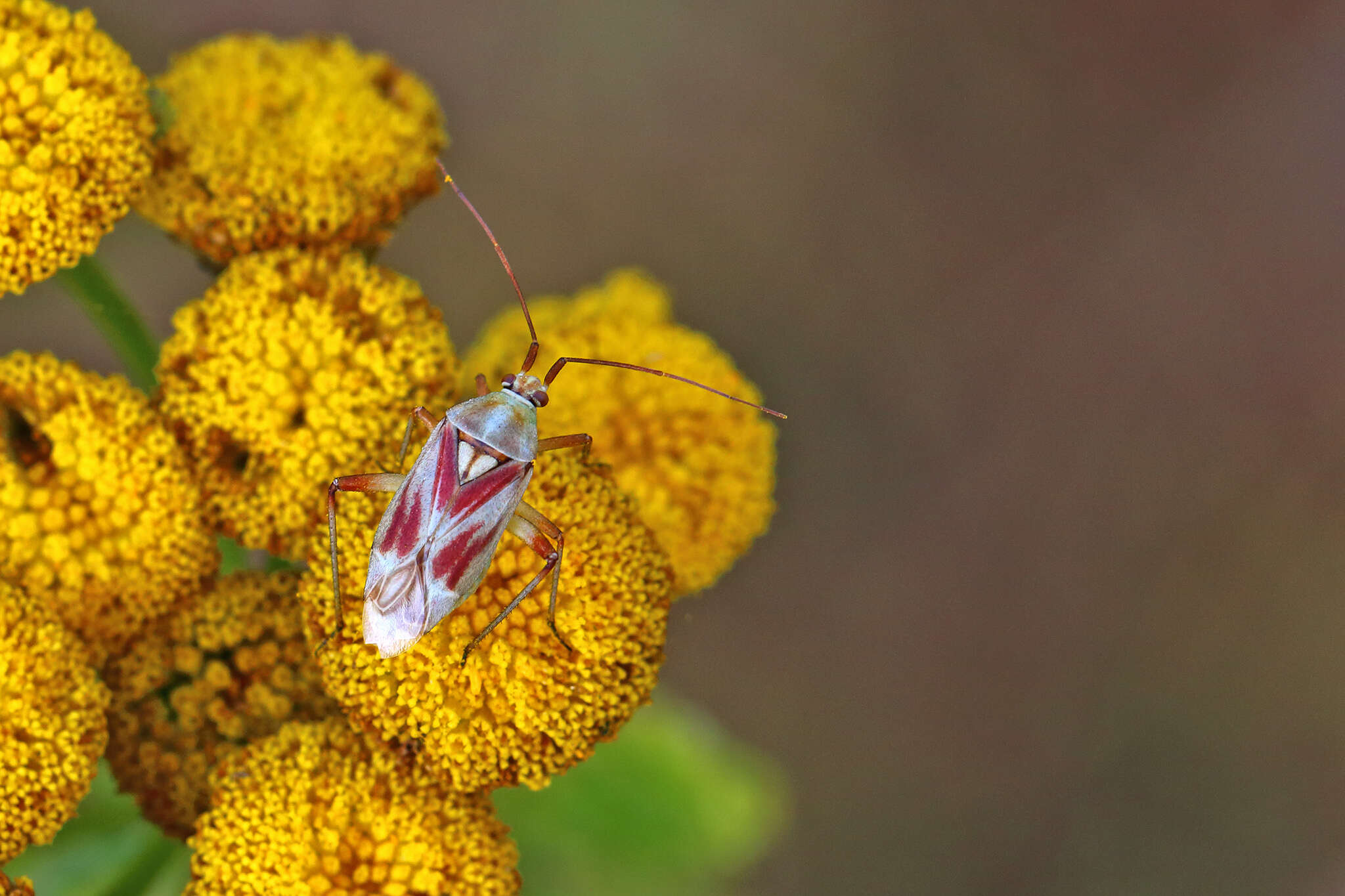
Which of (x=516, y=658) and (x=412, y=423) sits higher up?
(x=412, y=423)

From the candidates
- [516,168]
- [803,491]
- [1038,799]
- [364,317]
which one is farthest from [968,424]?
[364,317]

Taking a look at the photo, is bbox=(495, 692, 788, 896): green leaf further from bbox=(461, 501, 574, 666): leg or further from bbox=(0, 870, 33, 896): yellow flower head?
bbox=(0, 870, 33, 896): yellow flower head

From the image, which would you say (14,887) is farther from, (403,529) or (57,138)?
(57,138)

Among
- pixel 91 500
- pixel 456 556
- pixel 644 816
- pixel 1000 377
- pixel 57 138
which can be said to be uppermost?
pixel 57 138

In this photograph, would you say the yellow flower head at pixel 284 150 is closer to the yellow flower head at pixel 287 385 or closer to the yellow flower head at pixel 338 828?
the yellow flower head at pixel 287 385

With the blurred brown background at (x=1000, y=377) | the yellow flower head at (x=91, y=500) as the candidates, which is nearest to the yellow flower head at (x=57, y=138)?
the yellow flower head at (x=91, y=500)

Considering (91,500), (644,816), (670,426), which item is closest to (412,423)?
(91,500)
